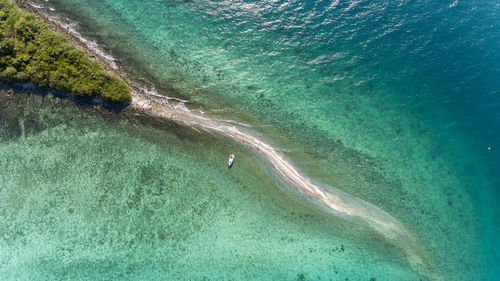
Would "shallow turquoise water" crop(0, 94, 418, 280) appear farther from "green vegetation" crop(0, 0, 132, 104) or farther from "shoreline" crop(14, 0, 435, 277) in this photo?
"green vegetation" crop(0, 0, 132, 104)

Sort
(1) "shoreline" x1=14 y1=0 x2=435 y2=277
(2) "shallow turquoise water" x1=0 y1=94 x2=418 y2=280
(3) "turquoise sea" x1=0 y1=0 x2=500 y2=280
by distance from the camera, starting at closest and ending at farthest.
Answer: (2) "shallow turquoise water" x1=0 y1=94 x2=418 y2=280 < (3) "turquoise sea" x1=0 y1=0 x2=500 y2=280 < (1) "shoreline" x1=14 y1=0 x2=435 y2=277

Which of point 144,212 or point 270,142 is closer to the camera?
point 144,212

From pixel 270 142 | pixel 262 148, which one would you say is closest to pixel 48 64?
pixel 262 148

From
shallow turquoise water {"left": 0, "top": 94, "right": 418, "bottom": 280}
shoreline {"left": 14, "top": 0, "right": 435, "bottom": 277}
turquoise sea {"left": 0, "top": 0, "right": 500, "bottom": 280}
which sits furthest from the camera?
shoreline {"left": 14, "top": 0, "right": 435, "bottom": 277}

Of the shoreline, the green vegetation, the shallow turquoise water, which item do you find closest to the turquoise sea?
the shallow turquoise water

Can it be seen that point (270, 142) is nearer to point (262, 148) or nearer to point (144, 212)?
point (262, 148)

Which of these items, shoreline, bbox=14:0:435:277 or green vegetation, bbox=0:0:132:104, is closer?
green vegetation, bbox=0:0:132:104

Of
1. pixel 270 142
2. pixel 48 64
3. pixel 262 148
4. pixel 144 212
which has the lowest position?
pixel 144 212
